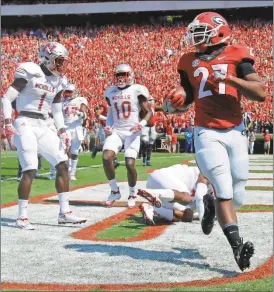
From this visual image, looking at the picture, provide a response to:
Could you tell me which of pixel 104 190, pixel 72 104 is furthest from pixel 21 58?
pixel 104 190

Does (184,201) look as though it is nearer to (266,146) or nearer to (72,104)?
(72,104)

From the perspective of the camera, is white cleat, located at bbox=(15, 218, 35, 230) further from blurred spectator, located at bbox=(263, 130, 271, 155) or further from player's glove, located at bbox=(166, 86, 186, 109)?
blurred spectator, located at bbox=(263, 130, 271, 155)

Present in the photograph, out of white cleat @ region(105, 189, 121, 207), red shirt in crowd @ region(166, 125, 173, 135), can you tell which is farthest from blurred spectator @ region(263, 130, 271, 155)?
white cleat @ region(105, 189, 121, 207)

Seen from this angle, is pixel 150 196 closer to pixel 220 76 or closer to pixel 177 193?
pixel 177 193

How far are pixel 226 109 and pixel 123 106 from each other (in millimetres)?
3985

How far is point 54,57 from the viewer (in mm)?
6465

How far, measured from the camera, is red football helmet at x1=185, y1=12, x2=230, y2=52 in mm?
4645

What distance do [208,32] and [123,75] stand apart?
3.91 m

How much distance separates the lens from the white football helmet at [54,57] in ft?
21.1

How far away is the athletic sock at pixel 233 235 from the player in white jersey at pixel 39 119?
2291 millimetres

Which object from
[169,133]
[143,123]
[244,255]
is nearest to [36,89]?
[143,123]

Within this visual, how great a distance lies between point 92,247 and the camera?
16.5ft

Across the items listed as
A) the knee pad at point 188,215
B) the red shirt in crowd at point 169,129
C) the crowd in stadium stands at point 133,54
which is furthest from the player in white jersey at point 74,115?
the crowd in stadium stands at point 133,54

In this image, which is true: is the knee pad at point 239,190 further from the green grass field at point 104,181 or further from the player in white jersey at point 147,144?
the player in white jersey at point 147,144
